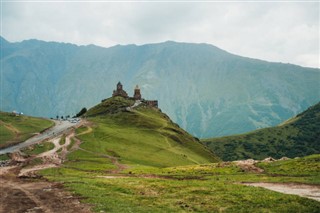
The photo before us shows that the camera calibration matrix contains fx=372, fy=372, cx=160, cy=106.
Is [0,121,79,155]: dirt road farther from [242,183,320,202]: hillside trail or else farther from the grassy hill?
[242,183,320,202]: hillside trail

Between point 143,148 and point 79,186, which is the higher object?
point 143,148

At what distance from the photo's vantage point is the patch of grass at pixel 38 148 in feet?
301

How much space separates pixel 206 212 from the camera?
110 ft

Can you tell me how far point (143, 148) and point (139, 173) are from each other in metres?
49.8

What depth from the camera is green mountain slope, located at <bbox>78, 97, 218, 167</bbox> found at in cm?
10312

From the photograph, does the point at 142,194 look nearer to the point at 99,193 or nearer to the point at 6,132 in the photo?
the point at 99,193

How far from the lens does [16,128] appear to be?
122312mm

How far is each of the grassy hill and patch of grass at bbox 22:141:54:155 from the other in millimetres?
9778

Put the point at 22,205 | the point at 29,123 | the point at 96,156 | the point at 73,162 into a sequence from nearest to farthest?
the point at 22,205
the point at 73,162
the point at 96,156
the point at 29,123

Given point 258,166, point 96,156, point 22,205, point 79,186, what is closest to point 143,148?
point 96,156

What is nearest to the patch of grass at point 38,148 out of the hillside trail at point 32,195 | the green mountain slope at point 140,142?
the green mountain slope at point 140,142

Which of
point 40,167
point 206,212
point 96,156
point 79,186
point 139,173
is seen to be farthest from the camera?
point 96,156

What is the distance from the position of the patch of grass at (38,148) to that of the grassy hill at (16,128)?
32.1ft

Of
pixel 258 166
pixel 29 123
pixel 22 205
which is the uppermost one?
pixel 29 123
